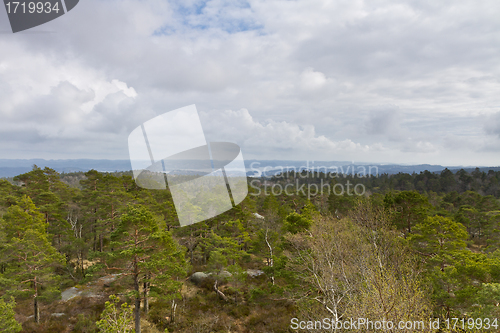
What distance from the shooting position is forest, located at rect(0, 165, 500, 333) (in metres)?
13.3

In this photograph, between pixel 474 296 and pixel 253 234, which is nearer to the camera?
pixel 474 296

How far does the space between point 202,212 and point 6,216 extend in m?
17.0

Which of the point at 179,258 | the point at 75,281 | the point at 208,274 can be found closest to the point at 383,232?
the point at 179,258

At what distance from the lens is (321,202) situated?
166 feet

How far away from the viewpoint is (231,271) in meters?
23.6

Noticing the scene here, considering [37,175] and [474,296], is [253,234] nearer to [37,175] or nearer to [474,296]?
[474,296]

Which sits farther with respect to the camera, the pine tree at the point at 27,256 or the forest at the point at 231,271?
the pine tree at the point at 27,256

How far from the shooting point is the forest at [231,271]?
43.8ft

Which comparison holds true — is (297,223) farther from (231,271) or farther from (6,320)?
(6,320)
